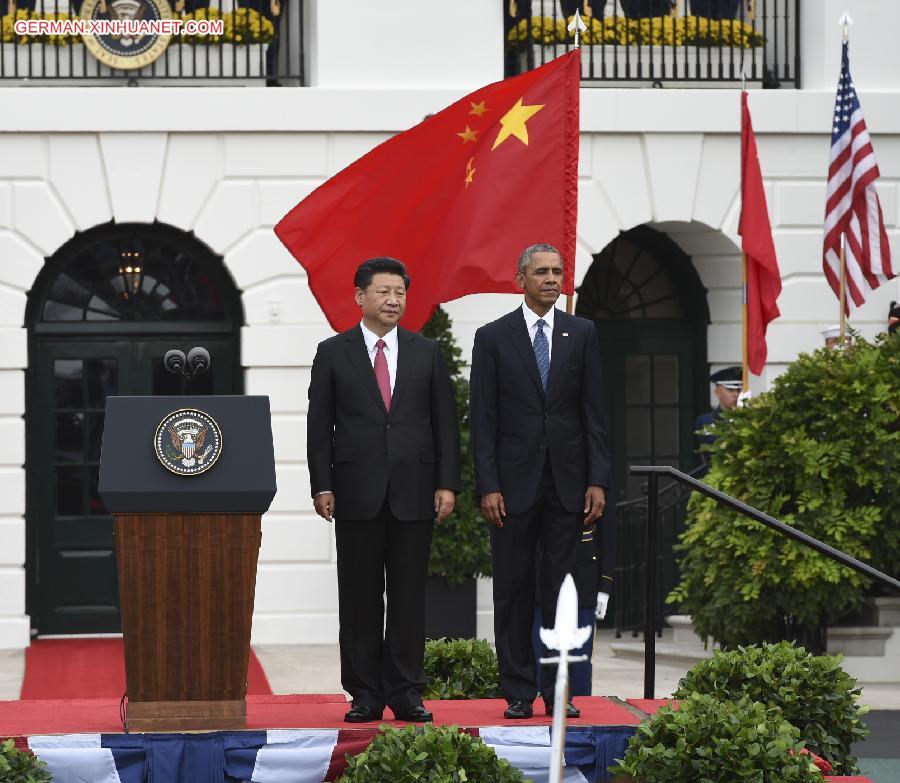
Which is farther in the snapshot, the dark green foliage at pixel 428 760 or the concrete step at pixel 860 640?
the concrete step at pixel 860 640

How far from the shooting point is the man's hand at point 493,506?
7547mm

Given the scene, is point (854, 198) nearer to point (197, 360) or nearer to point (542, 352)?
point (542, 352)

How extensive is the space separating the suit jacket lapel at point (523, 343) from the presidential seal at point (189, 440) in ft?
4.31

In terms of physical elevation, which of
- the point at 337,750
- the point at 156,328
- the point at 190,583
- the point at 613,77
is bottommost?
the point at 337,750

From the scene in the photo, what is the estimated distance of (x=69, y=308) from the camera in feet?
52.7

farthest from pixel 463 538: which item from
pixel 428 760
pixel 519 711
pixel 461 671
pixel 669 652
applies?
pixel 428 760

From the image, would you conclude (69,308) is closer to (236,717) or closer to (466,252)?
(466,252)

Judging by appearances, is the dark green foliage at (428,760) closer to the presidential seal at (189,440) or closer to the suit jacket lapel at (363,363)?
the presidential seal at (189,440)

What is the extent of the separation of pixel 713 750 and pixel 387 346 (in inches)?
82.3

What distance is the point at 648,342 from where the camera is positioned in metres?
17.2

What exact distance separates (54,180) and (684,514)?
6.04 metres

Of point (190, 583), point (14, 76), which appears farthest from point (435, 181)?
point (14, 76)

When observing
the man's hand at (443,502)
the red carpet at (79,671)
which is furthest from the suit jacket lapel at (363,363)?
the red carpet at (79,671)

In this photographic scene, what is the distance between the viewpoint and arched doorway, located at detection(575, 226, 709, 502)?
17125mm
